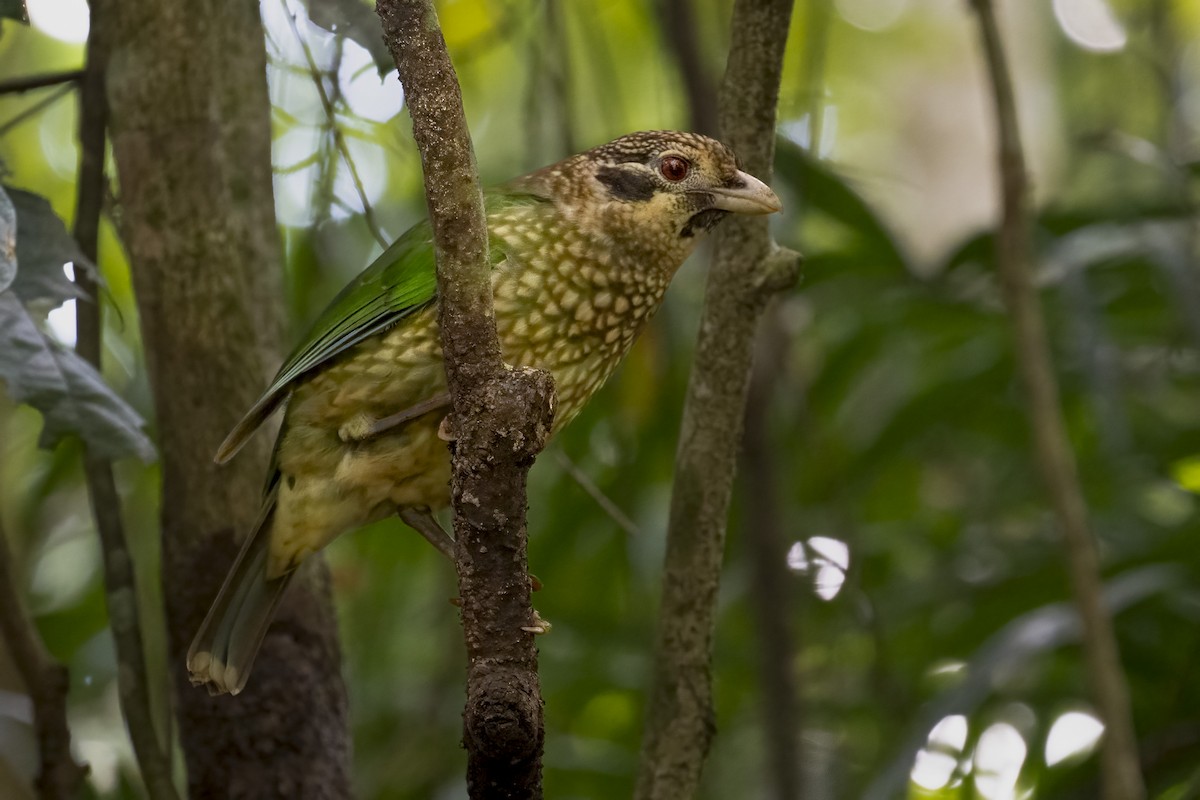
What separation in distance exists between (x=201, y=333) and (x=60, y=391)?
1.36 ft

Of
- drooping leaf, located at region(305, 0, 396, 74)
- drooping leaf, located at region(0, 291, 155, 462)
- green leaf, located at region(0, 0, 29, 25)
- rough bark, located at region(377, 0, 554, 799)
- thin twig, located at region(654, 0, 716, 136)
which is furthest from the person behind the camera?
thin twig, located at region(654, 0, 716, 136)

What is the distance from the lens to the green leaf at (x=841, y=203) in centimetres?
365

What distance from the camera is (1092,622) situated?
273 centimetres

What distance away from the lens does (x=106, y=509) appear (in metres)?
2.83

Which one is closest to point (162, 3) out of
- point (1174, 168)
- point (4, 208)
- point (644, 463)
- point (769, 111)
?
point (4, 208)

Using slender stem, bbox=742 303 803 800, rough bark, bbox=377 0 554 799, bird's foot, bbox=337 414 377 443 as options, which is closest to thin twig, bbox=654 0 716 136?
slender stem, bbox=742 303 803 800

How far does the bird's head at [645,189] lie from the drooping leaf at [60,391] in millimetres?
940

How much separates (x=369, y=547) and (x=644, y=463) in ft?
3.32

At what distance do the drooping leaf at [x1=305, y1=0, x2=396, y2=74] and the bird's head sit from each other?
0.40 metres

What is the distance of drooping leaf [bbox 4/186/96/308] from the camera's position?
246 cm

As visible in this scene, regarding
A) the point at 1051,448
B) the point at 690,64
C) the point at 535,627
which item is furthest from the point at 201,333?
the point at 1051,448

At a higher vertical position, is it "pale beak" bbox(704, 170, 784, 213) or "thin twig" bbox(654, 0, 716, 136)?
"thin twig" bbox(654, 0, 716, 136)

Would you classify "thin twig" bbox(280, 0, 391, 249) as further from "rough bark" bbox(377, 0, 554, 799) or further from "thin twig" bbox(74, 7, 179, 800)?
"rough bark" bbox(377, 0, 554, 799)

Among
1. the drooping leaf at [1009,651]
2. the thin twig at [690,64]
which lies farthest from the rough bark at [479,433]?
the thin twig at [690,64]
